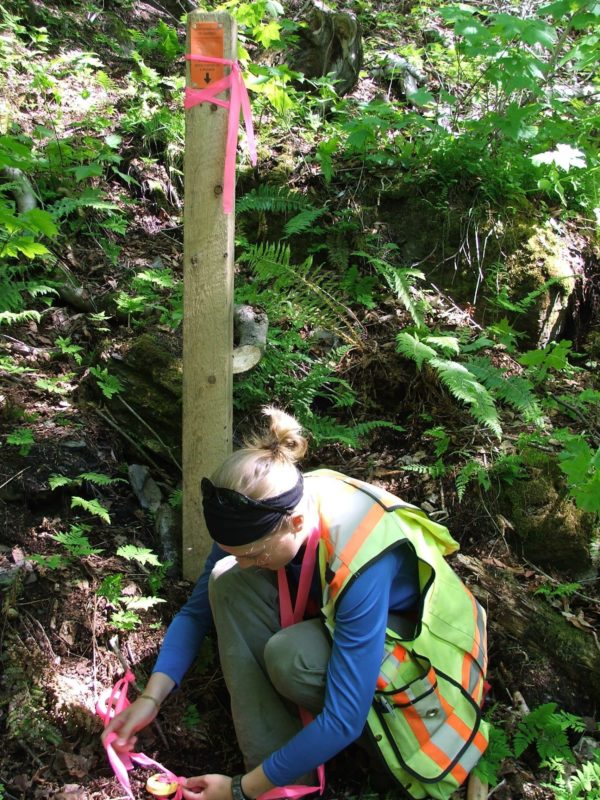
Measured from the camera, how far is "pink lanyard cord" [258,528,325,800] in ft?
6.98

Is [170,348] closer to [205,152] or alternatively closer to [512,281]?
[205,152]

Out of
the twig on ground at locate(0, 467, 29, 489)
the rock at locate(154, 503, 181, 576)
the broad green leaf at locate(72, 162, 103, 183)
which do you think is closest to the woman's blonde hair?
the rock at locate(154, 503, 181, 576)

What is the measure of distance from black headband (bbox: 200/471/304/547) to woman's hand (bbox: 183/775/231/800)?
32.8 inches

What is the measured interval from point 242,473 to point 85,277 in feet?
10.4

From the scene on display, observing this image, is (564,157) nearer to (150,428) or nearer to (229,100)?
(229,100)

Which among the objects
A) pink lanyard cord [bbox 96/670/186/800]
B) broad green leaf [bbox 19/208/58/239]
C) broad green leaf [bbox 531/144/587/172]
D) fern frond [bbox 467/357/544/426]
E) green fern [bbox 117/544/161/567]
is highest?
broad green leaf [bbox 531/144/587/172]

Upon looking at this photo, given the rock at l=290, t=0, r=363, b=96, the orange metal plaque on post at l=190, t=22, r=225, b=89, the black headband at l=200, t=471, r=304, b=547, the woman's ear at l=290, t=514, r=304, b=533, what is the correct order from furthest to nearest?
1. the rock at l=290, t=0, r=363, b=96
2. the orange metal plaque on post at l=190, t=22, r=225, b=89
3. the woman's ear at l=290, t=514, r=304, b=533
4. the black headband at l=200, t=471, r=304, b=547

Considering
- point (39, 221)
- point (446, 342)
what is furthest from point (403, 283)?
point (39, 221)

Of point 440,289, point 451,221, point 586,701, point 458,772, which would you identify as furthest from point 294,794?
point 451,221

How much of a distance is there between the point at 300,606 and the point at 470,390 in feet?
5.80

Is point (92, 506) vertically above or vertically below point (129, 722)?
above

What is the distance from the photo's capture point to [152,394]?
3664 mm

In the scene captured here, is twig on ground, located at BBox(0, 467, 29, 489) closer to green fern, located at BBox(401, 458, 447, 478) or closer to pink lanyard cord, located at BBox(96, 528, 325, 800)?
pink lanyard cord, located at BBox(96, 528, 325, 800)

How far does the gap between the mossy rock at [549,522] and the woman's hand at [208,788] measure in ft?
6.41
